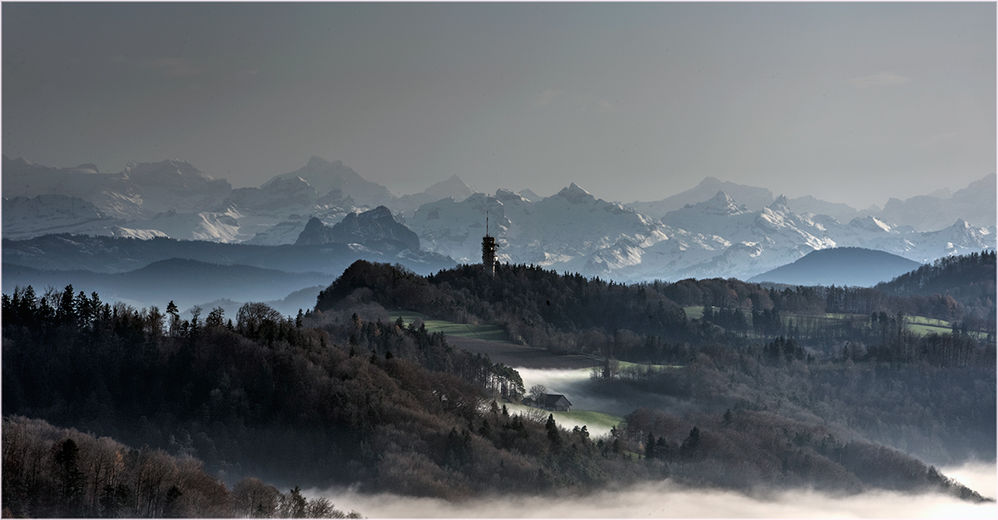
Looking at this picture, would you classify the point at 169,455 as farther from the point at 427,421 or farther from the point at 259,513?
the point at 427,421

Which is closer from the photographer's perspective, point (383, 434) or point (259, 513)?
point (259, 513)

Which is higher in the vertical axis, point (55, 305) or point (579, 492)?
point (55, 305)

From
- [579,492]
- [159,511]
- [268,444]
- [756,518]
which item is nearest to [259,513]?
[159,511]

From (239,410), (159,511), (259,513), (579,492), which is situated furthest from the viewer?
(239,410)

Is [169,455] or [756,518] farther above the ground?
[169,455]

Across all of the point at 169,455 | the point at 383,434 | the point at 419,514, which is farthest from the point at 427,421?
the point at 169,455

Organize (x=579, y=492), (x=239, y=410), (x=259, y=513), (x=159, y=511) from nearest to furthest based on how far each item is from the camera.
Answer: (x=159, y=511) < (x=259, y=513) < (x=579, y=492) < (x=239, y=410)

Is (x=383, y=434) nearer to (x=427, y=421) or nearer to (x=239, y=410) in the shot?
(x=427, y=421)

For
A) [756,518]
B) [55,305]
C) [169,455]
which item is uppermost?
[55,305]

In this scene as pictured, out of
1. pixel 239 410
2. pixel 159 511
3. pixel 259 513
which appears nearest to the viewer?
pixel 159 511
